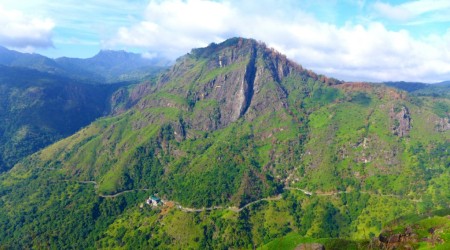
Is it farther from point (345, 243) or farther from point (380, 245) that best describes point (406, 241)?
point (345, 243)

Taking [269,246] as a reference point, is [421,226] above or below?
above

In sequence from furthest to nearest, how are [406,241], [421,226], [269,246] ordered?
[269,246]
[421,226]
[406,241]

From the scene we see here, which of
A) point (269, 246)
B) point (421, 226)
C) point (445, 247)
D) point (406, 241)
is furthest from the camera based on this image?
point (269, 246)

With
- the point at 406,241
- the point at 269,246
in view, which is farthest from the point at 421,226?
the point at 269,246

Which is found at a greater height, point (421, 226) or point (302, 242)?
point (421, 226)

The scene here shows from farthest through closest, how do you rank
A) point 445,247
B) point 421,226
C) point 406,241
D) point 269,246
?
1. point 269,246
2. point 421,226
3. point 406,241
4. point 445,247

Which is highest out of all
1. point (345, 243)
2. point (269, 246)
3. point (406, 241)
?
point (406, 241)

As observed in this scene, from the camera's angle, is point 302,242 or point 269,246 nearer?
point 302,242

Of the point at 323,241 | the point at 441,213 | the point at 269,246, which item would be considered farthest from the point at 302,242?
the point at 441,213

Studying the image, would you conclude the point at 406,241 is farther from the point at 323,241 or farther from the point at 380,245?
the point at 323,241
